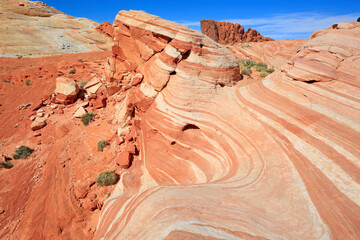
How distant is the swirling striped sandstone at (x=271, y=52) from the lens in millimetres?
18719

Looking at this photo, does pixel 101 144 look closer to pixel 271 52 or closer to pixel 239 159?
pixel 239 159

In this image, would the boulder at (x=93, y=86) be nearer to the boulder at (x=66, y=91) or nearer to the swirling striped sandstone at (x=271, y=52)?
the boulder at (x=66, y=91)

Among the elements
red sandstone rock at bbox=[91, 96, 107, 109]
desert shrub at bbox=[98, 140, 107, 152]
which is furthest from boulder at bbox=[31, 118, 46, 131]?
desert shrub at bbox=[98, 140, 107, 152]

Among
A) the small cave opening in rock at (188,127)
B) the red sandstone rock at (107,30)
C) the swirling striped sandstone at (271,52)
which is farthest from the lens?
the swirling striped sandstone at (271,52)

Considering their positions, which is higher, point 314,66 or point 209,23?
point 209,23

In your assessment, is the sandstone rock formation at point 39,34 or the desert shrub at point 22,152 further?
the sandstone rock formation at point 39,34

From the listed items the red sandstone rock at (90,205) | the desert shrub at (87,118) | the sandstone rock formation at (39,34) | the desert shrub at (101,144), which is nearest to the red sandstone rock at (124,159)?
the desert shrub at (101,144)

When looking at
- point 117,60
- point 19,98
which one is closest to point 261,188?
point 117,60

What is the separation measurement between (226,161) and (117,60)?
10.4 m

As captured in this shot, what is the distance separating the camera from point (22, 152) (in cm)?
892

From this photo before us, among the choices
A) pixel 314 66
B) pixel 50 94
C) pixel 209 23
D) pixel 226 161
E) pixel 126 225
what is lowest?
pixel 126 225

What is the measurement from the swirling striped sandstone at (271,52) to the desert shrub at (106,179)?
19.1 meters

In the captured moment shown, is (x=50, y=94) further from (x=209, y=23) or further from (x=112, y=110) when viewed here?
(x=209, y=23)

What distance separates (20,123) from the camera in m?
11.0
